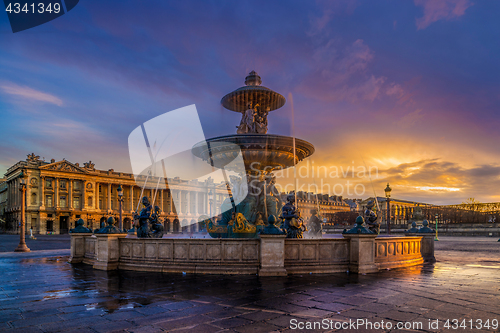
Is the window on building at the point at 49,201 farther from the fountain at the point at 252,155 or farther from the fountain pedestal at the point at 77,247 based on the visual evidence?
the fountain pedestal at the point at 77,247

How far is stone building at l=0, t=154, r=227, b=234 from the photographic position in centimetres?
7712

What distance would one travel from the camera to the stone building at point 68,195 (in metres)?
77.1

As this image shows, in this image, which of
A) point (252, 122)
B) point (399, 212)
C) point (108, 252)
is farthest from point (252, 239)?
point (399, 212)

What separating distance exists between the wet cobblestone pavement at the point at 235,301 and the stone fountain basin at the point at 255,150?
601 centimetres

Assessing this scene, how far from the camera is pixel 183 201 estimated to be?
104812 mm

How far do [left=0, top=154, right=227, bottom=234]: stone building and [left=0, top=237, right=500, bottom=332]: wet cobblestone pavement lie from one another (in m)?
60.1

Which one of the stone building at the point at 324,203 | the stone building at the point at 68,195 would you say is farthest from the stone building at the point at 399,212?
the stone building at the point at 68,195

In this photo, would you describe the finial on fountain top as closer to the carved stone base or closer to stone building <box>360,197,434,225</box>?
the carved stone base

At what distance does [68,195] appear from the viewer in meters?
82.5

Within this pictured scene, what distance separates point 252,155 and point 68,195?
82111 millimetres

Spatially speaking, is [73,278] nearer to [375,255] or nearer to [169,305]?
[169,305]

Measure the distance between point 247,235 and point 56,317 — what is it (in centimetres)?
890

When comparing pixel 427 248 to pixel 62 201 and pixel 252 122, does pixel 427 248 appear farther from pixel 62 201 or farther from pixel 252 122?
pixel 62 201

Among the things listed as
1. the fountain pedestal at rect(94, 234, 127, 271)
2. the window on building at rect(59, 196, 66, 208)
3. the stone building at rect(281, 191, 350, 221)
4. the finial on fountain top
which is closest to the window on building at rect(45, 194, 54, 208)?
the window on building at rect(59, 196, 66, 208)
